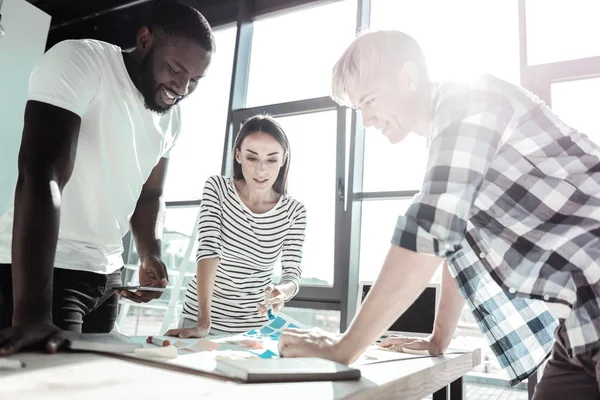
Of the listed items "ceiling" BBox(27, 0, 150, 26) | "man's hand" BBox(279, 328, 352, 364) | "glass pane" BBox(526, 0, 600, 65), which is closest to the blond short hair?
"man's hand" BBox(279, 328, 352, 364)

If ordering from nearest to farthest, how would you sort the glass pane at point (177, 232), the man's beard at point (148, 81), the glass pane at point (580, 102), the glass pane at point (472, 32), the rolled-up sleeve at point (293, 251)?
the man's beard at point (148, 81)
the rolled-up sleeve at point (293, 251)
the glass pane at point (580, 102)
the glass pane at point (472, 32)
the glass pane at point (177, 232)

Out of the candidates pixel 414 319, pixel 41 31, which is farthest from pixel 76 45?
pixel 41 31

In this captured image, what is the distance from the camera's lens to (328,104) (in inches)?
121

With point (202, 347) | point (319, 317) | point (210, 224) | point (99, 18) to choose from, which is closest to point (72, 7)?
point (99, 18)

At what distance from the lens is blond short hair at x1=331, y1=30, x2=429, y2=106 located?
94 centimetres

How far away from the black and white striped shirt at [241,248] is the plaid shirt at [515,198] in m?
0.93

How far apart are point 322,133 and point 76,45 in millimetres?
2142

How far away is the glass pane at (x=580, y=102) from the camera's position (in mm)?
2408

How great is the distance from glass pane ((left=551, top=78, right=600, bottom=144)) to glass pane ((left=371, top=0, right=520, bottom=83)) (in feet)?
0.79

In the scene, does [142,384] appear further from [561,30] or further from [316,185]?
[561,30]

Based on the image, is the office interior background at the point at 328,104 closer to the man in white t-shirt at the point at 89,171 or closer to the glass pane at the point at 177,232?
the glass pane at the point at 177,232

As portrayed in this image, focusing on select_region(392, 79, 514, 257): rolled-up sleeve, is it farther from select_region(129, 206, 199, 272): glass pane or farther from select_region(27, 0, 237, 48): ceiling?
select_region(27, 0, 237, 48): ceiling

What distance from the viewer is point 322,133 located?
312 centimetres

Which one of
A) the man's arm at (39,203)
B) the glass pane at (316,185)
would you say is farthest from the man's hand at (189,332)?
the glass pane at (316,185)
